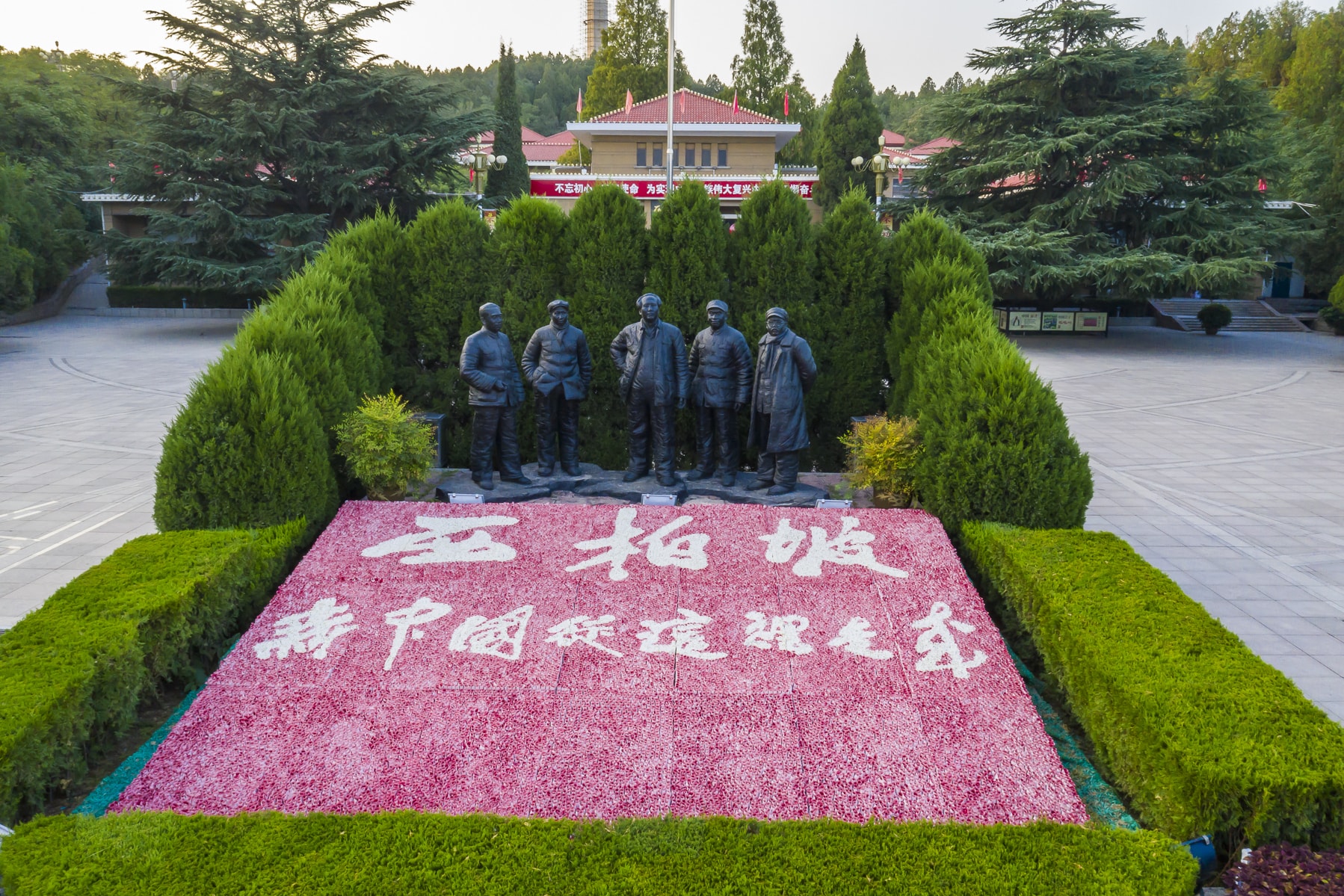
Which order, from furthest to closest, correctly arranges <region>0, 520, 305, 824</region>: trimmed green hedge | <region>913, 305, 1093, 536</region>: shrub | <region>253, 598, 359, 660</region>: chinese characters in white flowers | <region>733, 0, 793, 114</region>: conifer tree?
<region>733, 0, 793, 114</region>: conifer tree → <region>913, 305, 1093, 536</region>: shrub → <region>253, 598, 359, 660</region>: chinese characters in white flowers → <region>0, 520, 305, 824</region>: trimmed green hedge

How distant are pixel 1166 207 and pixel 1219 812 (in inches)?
985

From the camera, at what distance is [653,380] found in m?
7.83

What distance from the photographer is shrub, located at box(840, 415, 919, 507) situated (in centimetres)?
722

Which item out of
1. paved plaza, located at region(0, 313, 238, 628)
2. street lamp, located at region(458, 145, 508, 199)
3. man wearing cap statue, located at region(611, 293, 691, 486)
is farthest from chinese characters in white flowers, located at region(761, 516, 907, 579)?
street lamp, located at region(458, 145, 508, 199)

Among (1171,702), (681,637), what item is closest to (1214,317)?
(1171,702)

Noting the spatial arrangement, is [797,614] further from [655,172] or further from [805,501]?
[655,172]

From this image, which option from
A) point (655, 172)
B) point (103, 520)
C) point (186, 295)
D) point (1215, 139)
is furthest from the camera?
point (655, 172)

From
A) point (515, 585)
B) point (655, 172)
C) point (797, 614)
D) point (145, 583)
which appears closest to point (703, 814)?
point (797, 614)

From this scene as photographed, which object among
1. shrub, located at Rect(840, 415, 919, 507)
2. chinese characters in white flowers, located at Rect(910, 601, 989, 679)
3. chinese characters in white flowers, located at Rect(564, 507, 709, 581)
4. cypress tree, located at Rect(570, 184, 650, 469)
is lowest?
chinese characters in white flowers, located at Rect(910, 601, 989, 679)

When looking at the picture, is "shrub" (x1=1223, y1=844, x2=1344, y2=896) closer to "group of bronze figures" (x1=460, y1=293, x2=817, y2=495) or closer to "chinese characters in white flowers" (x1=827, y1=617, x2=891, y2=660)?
"chinese characters in white flowers" (x1=827, y1=617, x2=891, y2=660)

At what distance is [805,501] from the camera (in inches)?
304

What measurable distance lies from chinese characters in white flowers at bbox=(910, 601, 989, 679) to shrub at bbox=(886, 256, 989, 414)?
293cm

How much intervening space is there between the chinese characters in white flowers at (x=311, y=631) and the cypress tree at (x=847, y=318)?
5.22 metres

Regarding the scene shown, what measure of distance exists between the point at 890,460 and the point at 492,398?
11.1ft
